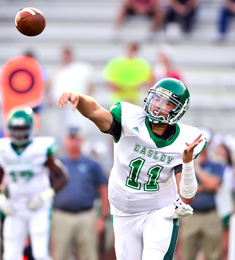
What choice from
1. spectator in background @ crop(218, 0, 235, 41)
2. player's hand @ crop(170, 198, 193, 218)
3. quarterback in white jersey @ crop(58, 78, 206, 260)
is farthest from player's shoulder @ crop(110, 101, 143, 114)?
spectator in background @ crop(218, 0, 235, 41)

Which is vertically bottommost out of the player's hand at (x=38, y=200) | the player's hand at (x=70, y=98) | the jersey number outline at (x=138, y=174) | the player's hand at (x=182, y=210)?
the player's hand at (x=38, y=200)

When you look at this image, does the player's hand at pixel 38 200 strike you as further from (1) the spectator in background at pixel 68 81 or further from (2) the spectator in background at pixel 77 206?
(1) the spectator in background at pixel 68 81

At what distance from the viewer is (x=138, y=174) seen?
17.1 ft

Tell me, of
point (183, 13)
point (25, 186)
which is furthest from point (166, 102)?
point (183, 13)

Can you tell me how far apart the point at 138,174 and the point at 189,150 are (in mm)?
480

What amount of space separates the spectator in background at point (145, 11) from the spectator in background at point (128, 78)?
207cm

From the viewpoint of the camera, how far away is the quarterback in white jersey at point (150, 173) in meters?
5.12

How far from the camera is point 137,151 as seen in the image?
5164 mm

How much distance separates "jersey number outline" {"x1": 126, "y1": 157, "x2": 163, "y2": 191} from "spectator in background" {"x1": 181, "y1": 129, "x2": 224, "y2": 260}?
2922 millimetres

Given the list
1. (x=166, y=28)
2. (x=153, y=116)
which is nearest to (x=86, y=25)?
(x=166, y=28)

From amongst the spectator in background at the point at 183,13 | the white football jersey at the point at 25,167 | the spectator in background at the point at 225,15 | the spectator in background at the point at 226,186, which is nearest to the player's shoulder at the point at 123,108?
the white football jersey at the point at 25,167

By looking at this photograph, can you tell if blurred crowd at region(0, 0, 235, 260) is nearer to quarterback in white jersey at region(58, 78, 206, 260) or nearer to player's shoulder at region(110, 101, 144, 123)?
quarterback in white jersey at region(58, 78, 206, 260)

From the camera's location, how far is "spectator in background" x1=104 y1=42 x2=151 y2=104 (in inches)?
411

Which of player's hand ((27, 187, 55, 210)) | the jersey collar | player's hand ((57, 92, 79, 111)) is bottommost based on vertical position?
player's hand ((27, 187, 55, 210))
